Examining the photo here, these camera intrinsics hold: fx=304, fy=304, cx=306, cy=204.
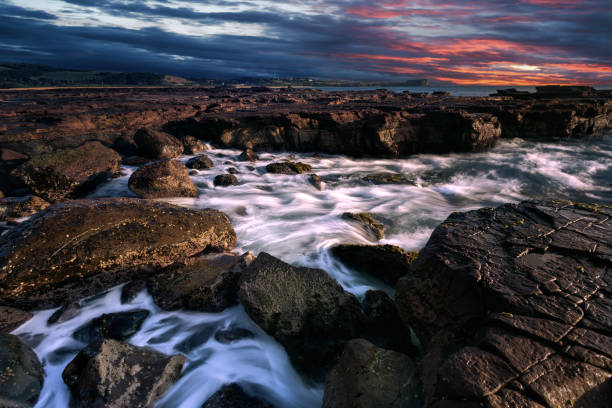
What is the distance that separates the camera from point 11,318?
391 centimetres

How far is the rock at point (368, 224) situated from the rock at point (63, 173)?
7.32m

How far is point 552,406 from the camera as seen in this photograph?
5.81ft

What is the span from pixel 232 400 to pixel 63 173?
8.22m

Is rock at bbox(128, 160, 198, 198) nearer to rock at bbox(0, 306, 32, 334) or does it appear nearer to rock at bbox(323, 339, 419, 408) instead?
rock at bbox(0, 306, 32, 334)

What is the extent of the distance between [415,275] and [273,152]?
12.9m

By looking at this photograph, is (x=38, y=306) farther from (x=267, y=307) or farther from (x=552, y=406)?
(x=552, y=406)

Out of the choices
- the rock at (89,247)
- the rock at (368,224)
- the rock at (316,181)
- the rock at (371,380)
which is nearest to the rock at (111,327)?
the rock at (89,247)

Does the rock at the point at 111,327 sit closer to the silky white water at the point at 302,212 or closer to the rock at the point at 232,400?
the silky white water at the point at 302,212

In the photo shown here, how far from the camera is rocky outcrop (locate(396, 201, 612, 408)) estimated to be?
187 centimetres

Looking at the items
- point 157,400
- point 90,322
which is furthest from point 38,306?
point 157,400

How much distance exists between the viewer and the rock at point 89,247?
411 cm

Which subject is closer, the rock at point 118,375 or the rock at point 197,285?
the rock at point 118,375

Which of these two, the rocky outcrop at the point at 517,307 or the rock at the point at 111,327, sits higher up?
the rocky outcrop at the point at 517,307

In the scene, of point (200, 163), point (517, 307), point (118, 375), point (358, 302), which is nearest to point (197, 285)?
point (118, 375)
